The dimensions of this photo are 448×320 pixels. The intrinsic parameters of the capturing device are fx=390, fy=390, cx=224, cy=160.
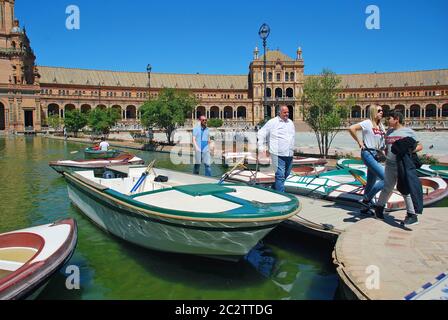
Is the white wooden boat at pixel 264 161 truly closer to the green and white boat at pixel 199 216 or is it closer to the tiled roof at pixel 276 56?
the green and white boat at pixel 199 216

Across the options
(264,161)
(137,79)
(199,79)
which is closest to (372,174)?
(264,161)

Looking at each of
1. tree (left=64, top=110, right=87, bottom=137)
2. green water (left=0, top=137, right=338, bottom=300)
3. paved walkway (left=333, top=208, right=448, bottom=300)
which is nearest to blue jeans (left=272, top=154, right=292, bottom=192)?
green water (left=0, top=137, right=338, bottom=300)

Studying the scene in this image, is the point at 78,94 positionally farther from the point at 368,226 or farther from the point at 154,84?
the point at 368,226

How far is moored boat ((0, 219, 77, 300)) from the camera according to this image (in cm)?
489

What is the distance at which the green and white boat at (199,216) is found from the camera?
6.25 m

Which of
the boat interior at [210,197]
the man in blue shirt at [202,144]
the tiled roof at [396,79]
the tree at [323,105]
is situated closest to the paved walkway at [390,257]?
the boat interior at [210,197]

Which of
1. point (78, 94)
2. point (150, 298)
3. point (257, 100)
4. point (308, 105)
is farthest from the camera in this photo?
point (257, 100)

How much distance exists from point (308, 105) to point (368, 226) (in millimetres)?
17859

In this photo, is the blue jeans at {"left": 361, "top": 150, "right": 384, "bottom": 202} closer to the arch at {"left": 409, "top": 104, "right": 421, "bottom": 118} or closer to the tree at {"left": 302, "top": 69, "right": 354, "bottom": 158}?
the tree at {"left": 302, "top": 69, "right": 354, "bottom": 158}

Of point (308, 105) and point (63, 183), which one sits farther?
point (308, 105)

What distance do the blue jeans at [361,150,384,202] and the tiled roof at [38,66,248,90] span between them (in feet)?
304

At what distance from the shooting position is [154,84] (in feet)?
330

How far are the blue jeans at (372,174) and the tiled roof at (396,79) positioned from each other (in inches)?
3736
